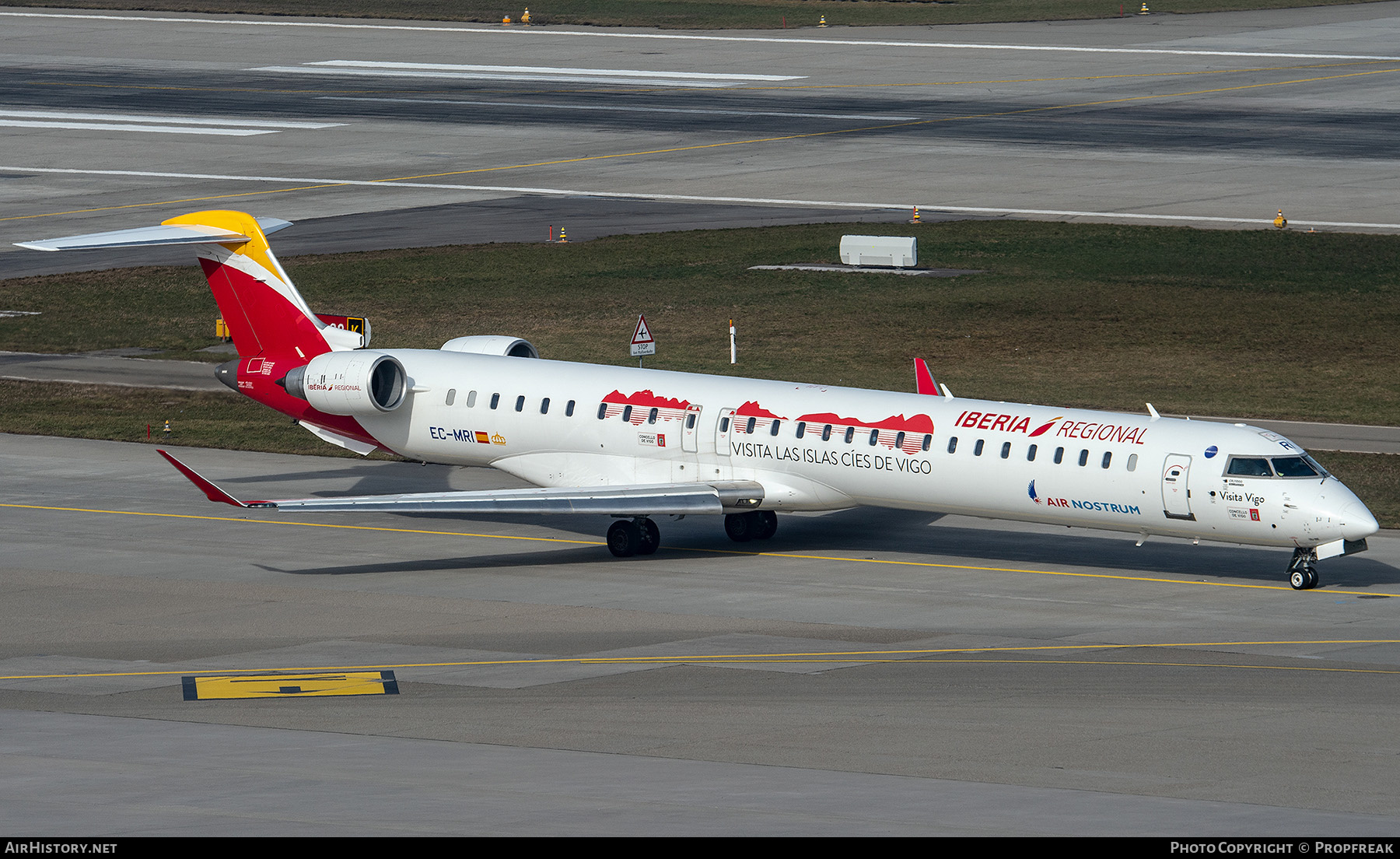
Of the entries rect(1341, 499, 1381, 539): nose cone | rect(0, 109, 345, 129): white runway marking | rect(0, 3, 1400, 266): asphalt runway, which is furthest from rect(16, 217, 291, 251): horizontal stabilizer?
rect(0, 109, 345, 129): white runway marking

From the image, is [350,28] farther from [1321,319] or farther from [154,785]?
[154,785]

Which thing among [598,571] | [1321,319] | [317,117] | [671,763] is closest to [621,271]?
[1321,319]

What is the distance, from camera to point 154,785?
18.4 m

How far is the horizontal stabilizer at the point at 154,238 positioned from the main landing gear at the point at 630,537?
32.4ft

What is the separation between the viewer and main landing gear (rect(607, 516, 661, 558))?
33875 mm

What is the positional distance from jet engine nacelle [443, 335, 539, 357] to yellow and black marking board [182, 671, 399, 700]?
12.7 m

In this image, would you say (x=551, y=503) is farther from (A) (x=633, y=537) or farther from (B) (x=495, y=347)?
(B) (x=495, y=347)

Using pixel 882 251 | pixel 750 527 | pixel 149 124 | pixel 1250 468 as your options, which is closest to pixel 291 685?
pixel 750 527

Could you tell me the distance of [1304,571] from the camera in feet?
99.7

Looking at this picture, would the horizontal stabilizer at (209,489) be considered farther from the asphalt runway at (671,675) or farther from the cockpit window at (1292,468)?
the cockpit window at (1292,468)

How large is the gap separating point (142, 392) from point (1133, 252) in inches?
1177

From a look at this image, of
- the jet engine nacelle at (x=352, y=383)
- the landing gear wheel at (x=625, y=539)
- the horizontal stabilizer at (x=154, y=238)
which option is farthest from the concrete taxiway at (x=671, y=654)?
the horizontal stabilizer at (x=154, y=238)

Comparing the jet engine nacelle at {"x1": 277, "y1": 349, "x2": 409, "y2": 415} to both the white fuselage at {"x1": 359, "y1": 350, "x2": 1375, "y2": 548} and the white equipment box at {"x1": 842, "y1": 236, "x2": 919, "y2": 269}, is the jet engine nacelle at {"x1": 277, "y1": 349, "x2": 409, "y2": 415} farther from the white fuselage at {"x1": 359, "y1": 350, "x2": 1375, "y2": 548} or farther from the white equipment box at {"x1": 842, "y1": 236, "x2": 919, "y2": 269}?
the white equipment box at {"x1": 842, "y1": 236, "x2": 919, "y2": 269}

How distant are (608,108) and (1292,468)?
63782 mm
